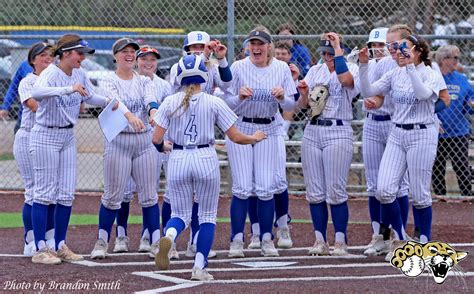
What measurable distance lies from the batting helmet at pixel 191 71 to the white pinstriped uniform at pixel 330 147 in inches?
62.0

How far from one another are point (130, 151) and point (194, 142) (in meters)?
1.33

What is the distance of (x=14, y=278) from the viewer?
748cm

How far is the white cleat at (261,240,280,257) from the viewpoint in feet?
28.5

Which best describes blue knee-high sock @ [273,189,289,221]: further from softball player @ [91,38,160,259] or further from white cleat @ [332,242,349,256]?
softball player @ [91,38,160,259]

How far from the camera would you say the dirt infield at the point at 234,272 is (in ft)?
23.0

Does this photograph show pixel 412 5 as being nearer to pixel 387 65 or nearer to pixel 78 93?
pixel 387 65

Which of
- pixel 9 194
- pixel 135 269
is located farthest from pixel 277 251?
pixel 9 194

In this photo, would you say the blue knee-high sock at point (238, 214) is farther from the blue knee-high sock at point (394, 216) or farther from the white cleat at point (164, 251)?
the white cleat at point (164, 251)

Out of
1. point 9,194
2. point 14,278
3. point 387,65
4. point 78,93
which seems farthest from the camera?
point 9,194

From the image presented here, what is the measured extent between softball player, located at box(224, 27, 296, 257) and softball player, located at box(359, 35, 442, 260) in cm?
81

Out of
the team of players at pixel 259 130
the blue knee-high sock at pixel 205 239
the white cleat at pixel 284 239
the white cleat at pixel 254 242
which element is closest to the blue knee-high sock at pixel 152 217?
the team of players at pixel 259 130

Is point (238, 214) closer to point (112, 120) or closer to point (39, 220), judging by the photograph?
point (112, 120)

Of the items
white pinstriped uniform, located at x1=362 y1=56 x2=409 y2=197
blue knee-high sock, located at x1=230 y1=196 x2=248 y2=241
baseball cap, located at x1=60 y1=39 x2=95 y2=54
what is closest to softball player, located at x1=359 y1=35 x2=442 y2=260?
white pinstriped uniform, located at x1=362 y1=56 x2=409 y2=197

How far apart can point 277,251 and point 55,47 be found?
2.61 metres
